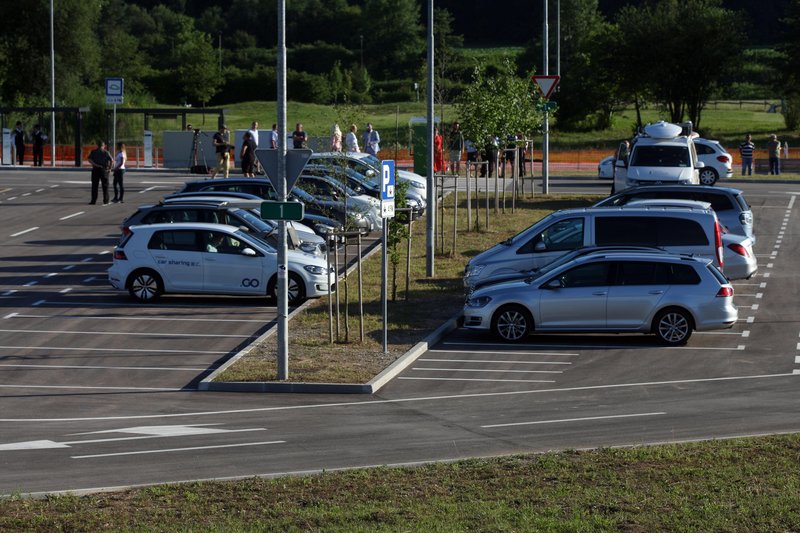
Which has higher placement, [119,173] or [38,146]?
[38,146]

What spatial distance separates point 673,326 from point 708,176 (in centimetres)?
2474

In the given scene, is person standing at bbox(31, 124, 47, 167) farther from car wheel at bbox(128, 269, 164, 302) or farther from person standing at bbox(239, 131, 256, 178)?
car wheel at bbox(128, 269, 164, 302)

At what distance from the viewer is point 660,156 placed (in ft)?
116

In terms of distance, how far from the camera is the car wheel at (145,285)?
24.5 m

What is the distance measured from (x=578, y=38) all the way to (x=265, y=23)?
130ft

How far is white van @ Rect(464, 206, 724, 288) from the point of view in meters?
23.4

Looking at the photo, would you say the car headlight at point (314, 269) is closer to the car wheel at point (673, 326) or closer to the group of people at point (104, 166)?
the car wheel at point (673, 326)

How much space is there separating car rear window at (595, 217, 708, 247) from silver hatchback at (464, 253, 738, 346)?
8.76ft

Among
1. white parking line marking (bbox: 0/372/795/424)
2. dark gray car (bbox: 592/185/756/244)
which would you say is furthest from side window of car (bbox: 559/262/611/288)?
dark gray car (bbox: 592/185/756/244)

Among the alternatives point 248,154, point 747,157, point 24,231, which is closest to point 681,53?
point 747,157

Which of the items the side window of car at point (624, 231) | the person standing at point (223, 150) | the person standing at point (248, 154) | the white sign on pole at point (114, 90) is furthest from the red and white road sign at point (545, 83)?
the white sign on pole at point (114, 90)

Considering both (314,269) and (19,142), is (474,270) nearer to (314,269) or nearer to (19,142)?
(314,269)

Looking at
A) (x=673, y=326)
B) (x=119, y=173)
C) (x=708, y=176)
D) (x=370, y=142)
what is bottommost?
(x=673, y=326)

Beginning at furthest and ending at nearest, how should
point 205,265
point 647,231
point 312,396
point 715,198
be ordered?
point 715,198, point 205,265, point 647,231, point 312,396
